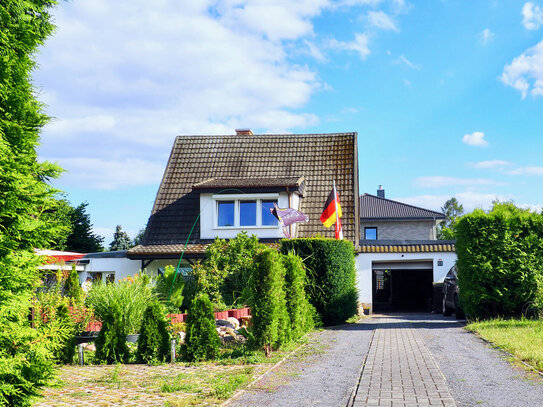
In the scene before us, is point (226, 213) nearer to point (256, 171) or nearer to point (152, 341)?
point (256, 171)

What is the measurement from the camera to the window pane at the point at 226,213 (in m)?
25.0

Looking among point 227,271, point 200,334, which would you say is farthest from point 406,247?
point 200,334

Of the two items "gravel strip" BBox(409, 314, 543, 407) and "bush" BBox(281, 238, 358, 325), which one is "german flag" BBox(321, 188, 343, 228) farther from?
"gravel strip" BBox(409, 314, 543, 407)

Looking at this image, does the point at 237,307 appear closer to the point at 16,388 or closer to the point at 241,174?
the point at 241,174

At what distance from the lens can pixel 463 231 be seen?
17.5 m

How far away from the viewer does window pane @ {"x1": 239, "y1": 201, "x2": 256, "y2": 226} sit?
A: 81.9 feet

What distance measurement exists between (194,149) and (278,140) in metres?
4.41

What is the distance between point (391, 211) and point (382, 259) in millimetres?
17606

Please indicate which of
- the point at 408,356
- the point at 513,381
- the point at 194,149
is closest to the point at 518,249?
the point at 408,356

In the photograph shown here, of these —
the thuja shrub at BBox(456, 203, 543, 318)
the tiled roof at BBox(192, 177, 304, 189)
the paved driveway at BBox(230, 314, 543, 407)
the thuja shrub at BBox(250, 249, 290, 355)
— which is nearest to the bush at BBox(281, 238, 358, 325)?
the thuja shrub at BBox(456, 203, 543, 318)

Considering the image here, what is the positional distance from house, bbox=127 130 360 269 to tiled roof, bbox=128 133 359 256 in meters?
0.05

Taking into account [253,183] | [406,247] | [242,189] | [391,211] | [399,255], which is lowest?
[399,255]

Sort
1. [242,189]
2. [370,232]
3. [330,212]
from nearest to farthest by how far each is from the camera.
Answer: [330,212] < [242,189] < [370,232]

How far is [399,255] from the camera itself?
25578 millimetres
